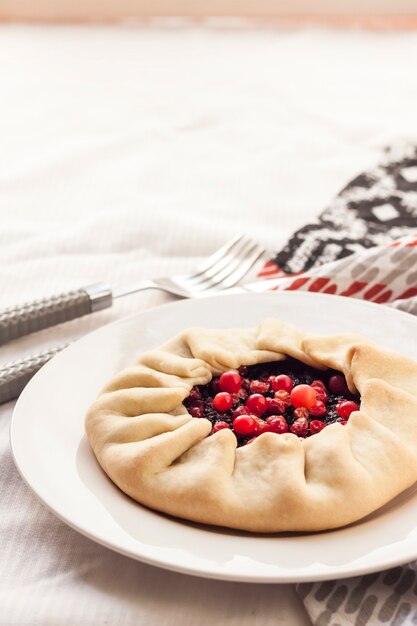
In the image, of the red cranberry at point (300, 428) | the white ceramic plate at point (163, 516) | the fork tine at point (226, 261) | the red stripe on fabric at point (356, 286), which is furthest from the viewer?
the fork tine at point (226, 261)

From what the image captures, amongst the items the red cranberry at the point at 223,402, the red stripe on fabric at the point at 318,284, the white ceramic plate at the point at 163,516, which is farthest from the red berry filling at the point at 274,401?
the red stripe on fabric at the point at 318,284

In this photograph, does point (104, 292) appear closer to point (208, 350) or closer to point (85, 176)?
point (208, 350)

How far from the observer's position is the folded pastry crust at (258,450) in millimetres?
1016

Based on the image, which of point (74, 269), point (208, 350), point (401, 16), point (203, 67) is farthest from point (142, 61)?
point (208, 350)

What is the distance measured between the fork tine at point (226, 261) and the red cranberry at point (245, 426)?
25.3 inches

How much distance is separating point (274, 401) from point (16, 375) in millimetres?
448

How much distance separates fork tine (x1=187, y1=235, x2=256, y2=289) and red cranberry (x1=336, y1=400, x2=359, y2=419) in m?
0.64

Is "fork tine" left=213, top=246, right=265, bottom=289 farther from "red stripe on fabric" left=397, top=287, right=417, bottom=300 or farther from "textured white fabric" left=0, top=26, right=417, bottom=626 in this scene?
"red stripe on fabric" left=397, top=287, right=417, bottom=300

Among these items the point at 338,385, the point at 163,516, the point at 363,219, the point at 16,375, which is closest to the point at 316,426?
the point at 338,385

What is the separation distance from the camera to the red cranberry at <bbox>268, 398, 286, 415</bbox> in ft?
3.94

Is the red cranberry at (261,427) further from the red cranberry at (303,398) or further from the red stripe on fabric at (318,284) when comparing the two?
the red stripe on fabric at (318,284)

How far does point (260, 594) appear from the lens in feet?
3.36

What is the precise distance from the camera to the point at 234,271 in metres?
1.82

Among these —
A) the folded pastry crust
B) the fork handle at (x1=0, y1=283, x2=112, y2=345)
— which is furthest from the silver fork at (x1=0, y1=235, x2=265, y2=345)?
the folded pastry crust
